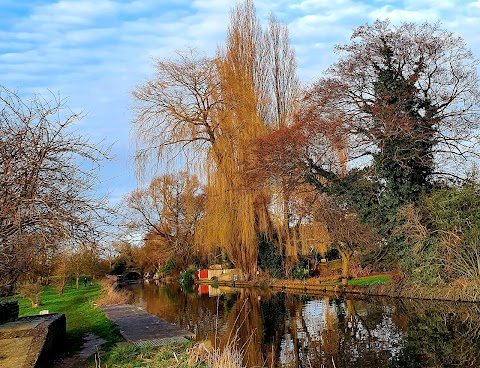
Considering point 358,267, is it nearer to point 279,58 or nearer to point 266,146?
point 266,146

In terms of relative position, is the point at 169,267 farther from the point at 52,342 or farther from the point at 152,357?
the point at 152,357

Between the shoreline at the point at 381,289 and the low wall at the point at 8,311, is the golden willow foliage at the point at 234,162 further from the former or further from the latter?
the low wall at the point at 8,311

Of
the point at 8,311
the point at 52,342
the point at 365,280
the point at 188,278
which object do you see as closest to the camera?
the point at 52,342

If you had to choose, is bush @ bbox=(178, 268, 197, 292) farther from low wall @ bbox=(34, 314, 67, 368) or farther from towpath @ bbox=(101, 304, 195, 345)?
low wall @ bbox=(34, 314, 67, 368)

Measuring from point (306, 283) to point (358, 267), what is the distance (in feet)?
8.95

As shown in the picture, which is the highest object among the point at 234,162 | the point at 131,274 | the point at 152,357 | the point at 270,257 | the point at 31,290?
the point at 234,162

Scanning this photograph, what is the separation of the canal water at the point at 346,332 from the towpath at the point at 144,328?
84 cm

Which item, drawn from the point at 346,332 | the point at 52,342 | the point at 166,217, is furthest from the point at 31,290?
the point at 166,217

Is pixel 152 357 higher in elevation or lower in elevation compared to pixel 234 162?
lower

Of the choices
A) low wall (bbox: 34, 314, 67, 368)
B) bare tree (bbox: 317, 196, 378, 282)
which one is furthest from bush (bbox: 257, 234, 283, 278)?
low wall (bbox: 34, 314, 67, 368)

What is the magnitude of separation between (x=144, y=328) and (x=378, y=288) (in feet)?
32.8

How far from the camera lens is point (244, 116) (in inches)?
890

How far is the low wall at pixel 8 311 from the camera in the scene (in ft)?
33.9

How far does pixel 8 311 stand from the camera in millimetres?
10719
